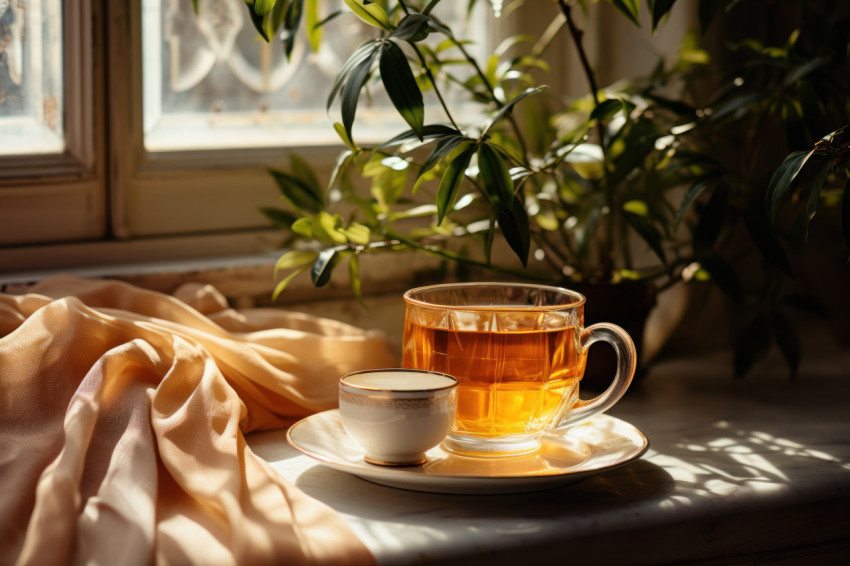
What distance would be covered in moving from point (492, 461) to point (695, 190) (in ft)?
1.01

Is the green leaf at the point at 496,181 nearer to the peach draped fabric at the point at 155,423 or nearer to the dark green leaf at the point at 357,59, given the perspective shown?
the dark green leaf at the point at 357,59

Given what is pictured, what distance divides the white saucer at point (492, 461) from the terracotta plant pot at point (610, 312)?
180 mm

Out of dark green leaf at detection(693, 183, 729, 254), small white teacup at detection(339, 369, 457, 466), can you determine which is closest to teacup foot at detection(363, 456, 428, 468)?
small white teacup at detection(339, 369, 457, 466)

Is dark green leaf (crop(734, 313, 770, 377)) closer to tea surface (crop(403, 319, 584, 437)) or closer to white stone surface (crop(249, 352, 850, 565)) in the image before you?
white stone surface (crop(249, 352, 850, 565))

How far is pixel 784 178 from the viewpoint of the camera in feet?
2.10

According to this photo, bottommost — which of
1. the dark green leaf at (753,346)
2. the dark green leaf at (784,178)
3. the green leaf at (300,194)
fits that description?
the dark green leaf at (753,346)

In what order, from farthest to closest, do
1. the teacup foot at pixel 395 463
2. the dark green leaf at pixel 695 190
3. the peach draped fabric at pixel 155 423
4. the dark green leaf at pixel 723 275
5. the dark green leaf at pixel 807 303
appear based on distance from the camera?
the dark green leaf at pixel 807 303
the dark green leaf at pixel 723 275
the dark green leaf at pixel 695 190
the teacup foot at pixel 395 463
the peach draped fabric at pixel 155 423

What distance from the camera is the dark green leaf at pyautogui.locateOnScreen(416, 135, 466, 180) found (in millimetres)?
668

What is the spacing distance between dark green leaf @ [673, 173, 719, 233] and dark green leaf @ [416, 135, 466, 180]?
215 millimetres

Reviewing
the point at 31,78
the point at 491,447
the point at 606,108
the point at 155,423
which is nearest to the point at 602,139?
the point at 606,108

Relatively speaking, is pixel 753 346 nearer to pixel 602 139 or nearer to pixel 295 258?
pixel 602 139

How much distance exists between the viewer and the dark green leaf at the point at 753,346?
3.22 ft

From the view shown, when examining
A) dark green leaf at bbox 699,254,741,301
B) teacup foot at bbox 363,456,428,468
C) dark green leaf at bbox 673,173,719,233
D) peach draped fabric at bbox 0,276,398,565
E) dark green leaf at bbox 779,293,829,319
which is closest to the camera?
peach draped fabric at bbox 0,276,398,565

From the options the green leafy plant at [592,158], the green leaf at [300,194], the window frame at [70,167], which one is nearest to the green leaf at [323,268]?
the green leafy plant at [592,158]
